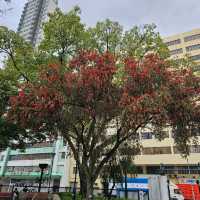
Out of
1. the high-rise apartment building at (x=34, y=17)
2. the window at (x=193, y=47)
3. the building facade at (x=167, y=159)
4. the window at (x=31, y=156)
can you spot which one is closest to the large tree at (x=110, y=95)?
the building facade at (x=167, y=159)

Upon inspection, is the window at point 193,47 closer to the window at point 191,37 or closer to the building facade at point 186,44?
the building facade at point 186,44

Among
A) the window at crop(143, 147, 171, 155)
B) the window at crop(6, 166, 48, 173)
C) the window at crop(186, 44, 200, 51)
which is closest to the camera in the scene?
the window at crop(143, 147, 171, 155)

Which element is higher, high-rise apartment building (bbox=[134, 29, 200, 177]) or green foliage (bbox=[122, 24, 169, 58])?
green foliage (bbox=[122, 24, 169, 58])

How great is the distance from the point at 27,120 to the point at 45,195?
18.4ft

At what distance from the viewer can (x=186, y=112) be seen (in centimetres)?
1006

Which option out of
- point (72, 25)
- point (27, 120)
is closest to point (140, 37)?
point (72, 25)

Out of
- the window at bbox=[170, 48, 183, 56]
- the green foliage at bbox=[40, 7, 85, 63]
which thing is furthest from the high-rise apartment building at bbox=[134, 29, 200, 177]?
the green foliage at bbox=[40, 7, 85, 63]

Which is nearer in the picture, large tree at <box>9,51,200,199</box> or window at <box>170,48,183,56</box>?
large tree at <box>9,51,200,199</box>

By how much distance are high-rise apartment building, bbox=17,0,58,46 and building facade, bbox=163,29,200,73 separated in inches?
2889

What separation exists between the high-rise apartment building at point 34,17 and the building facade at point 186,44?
7339 cm

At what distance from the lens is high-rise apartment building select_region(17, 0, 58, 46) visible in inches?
4254

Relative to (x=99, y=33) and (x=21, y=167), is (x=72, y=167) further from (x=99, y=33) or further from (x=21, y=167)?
(x=99, y=33)

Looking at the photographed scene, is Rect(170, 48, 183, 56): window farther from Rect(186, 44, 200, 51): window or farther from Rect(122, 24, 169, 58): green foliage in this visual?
Rect(122, 24, 169, 58): green foliage

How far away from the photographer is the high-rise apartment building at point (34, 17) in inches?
4254
